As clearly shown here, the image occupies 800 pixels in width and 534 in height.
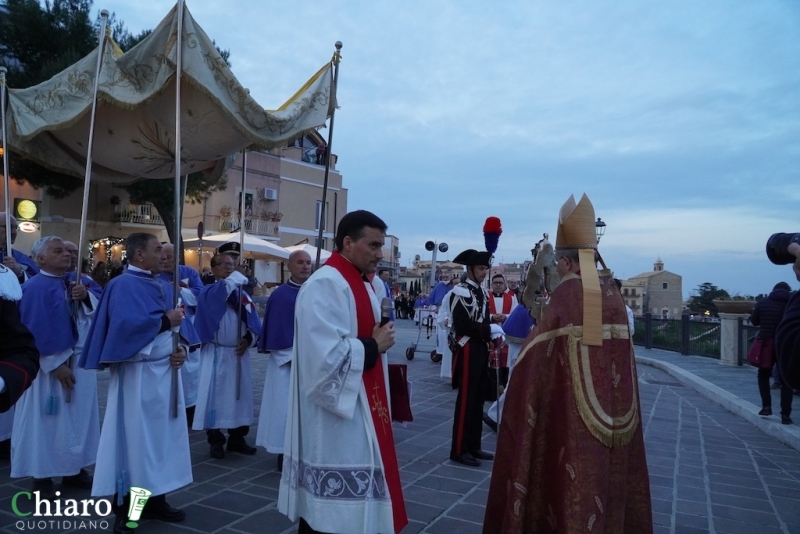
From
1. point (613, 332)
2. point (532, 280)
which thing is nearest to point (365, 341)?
point (613, 332)

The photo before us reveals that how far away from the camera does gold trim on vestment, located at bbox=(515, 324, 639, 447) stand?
313cm

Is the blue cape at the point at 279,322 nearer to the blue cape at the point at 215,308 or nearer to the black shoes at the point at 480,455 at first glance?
the blue cape at the point at 215,308

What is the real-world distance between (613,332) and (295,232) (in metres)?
33.2

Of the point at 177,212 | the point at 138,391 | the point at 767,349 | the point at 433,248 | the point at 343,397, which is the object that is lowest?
the point at 138,391

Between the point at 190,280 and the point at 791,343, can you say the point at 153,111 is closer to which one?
the point at 190,280

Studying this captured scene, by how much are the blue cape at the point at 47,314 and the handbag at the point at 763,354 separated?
8.40 meters

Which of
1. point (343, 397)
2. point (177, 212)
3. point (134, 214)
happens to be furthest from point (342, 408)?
A: point (134, 214)

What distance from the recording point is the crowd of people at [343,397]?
291 centimetres

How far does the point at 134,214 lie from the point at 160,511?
2502 centimetres

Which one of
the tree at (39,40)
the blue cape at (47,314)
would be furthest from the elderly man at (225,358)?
the tree at (39,40)

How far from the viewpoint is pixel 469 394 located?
585 centimetres

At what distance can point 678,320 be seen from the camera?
18.6 meters

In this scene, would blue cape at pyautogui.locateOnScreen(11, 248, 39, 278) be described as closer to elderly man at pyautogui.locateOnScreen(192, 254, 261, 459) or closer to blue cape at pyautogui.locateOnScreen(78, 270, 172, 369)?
elderly man at pyautogui.locateOnScreen(192, 254, 261, 459)

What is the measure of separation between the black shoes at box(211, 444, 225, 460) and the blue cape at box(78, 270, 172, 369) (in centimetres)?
206
